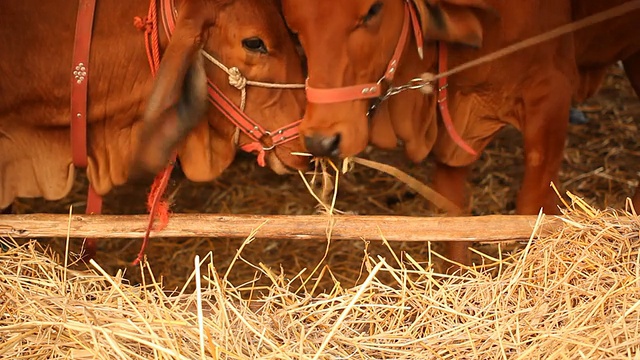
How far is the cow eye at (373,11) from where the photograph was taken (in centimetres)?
400

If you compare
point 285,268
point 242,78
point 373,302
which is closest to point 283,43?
point 242,78

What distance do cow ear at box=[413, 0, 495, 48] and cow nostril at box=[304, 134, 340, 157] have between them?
0.69m

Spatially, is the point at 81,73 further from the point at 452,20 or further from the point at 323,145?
the point at 452,20

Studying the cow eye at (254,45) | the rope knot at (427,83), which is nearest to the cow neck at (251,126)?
the cow eye at (254,45)

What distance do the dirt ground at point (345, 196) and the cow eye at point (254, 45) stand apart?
1.51m

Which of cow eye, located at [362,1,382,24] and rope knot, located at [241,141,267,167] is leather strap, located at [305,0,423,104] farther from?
rope knot, located at [241,141,267,167]

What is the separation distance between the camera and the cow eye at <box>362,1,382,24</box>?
4.00 m

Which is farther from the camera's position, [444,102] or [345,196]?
[345,196]

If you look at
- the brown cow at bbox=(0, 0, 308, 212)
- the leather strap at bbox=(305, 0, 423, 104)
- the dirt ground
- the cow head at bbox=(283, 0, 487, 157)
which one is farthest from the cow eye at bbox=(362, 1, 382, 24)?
the dirt ground

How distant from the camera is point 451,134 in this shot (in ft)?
15.8

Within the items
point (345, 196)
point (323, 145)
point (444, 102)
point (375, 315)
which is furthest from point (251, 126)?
point (345, 196)

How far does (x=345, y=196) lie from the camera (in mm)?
6281

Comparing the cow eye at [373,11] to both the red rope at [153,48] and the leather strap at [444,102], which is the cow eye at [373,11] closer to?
the leather strap at [444,102]

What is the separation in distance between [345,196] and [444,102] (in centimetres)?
167
